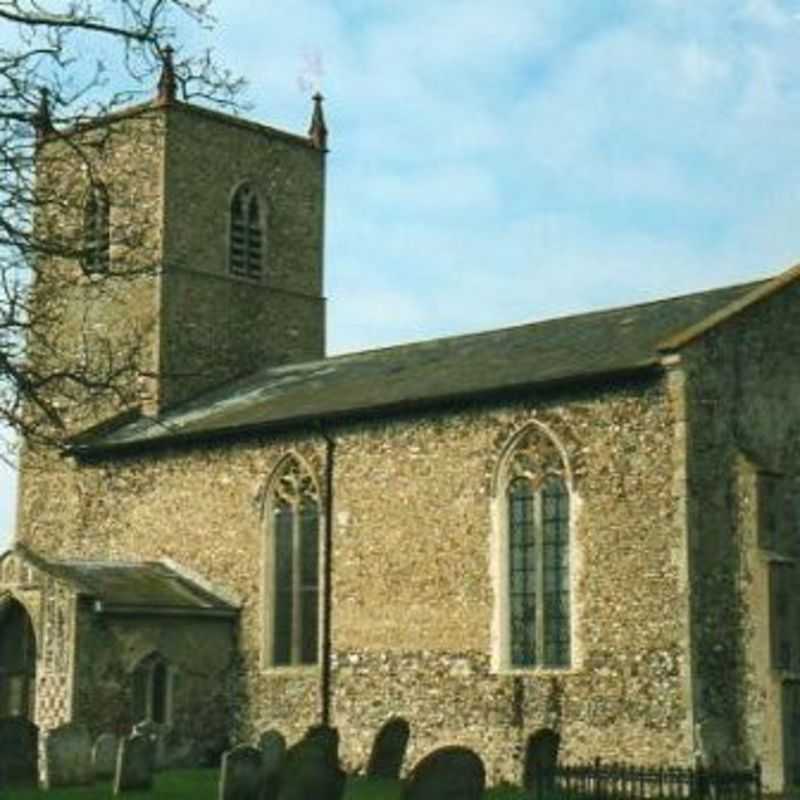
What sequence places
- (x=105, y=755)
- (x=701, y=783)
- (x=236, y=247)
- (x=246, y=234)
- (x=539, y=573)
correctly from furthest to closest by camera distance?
1. (x=246, y=234)
2. (x=236, y=247)
3. (x=539, y=573)
4. (x=105, y=755)
5. (x=701, y=783)

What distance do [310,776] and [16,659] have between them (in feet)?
50.1

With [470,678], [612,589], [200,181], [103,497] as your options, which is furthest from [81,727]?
[200,181]

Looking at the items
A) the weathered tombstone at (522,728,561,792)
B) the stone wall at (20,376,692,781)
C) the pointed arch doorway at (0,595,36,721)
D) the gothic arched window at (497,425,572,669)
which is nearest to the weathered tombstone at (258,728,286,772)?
the stone wall at (20,376,692,781)

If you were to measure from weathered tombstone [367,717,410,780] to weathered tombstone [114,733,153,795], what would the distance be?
5125 mm

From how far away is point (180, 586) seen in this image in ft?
107

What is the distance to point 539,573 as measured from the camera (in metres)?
27.5

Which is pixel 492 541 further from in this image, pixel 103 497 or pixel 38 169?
pixel 38 169

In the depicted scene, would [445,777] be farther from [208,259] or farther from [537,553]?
[208,259]

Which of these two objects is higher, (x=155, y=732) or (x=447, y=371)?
(x=447, y=371)

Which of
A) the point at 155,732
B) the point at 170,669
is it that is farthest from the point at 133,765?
the point at 170,669

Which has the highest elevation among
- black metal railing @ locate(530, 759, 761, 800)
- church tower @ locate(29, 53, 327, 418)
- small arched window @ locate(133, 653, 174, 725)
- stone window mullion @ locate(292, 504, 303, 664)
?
church tower @ locate(29, 53, 327, 418)

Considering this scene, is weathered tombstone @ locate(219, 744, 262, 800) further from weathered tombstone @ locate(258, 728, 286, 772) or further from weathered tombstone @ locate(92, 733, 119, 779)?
weathered tombstone @ locate(92, 733, 119, 779)

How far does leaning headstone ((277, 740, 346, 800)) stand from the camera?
18344 millimetres

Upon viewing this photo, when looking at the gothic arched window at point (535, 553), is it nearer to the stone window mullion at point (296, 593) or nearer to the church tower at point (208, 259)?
the stone window mullion at point (296, 593)
